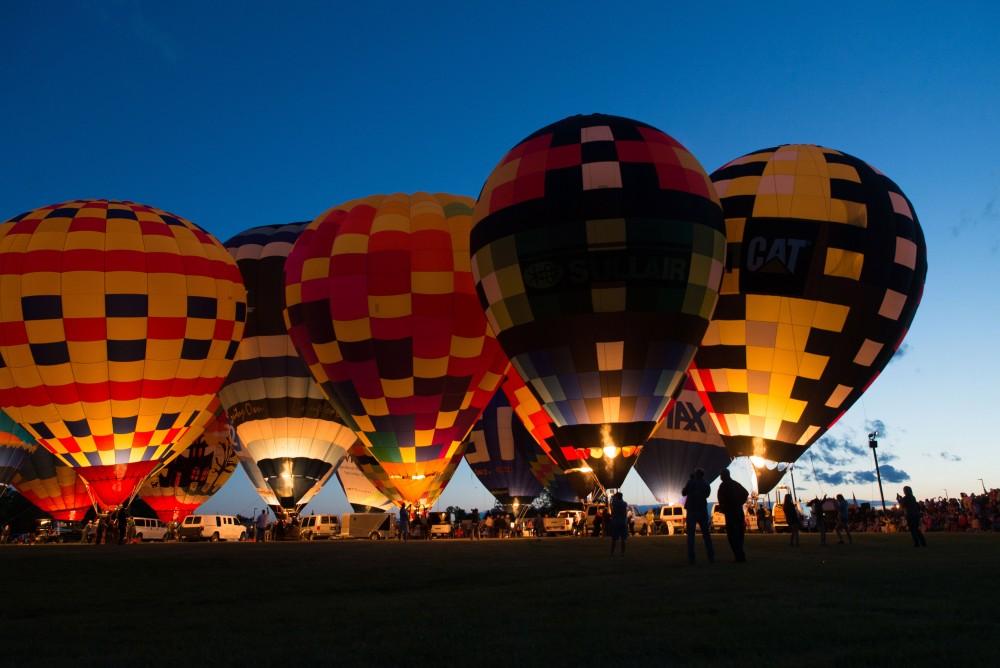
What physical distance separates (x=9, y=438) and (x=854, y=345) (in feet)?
115

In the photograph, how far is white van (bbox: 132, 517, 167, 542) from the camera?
32.3m

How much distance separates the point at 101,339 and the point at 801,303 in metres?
17.7

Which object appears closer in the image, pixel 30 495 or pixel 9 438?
pixel 9 438

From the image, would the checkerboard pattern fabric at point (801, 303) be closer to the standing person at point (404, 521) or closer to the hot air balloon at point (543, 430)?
the hot air balloon at point (543, 430)

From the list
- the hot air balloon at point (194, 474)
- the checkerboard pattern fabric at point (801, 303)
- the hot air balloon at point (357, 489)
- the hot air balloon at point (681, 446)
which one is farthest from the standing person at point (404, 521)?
the hot air balloon at point (357, 489)

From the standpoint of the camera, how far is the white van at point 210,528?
104 feet

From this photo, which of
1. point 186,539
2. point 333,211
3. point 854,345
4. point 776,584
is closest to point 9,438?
point 186,539

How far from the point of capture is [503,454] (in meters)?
43.6

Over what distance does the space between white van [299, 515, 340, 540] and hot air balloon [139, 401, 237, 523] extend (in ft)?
14.6

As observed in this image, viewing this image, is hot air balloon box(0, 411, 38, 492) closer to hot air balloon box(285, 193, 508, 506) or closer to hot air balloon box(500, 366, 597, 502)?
hot air balloon box(285, 193, 508, 506)

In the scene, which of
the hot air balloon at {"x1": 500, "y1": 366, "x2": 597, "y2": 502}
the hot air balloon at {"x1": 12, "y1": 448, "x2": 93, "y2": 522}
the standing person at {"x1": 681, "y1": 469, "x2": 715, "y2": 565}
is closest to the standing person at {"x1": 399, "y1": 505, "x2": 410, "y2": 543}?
the hot air balloon at {"x1": 500, "y1": 366, "x2": 597, "y2": 502}

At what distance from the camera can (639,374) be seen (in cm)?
1784

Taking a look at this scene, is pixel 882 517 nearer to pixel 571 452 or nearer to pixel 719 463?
pixel 719 463

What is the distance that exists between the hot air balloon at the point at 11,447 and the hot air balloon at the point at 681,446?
27.2 meters
